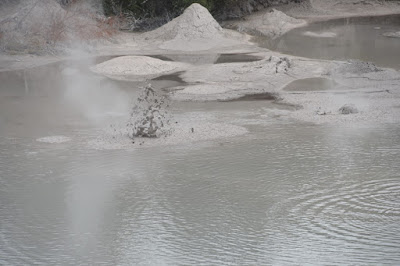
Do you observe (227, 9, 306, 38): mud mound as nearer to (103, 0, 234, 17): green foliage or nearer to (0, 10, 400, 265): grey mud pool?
(103, 0, 234, 17): green foliage

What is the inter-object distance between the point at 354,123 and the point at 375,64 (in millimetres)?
4278

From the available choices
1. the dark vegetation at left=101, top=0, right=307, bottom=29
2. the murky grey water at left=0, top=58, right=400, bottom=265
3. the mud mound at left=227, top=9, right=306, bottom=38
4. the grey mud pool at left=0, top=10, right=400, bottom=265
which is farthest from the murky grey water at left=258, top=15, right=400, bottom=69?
the murky grey water at left=0, top=58, right=400, bottom=265

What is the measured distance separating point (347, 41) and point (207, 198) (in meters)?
10.9

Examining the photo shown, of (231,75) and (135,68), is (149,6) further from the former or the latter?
(231,75)

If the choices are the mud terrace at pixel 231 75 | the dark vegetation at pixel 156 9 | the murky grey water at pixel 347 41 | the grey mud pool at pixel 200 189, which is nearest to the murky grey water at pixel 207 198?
the grey mud pool at pixel 200 189

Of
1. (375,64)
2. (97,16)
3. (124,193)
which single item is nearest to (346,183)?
(124,193)

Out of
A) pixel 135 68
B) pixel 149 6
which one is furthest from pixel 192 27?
pixel 135 68

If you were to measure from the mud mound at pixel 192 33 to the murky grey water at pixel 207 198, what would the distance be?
7.14 metres

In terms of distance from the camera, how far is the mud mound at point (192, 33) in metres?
15.3

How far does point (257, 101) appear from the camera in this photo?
30.6 feet

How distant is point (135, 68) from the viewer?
11906 millimetres

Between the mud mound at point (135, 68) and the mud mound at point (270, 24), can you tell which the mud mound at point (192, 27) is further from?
the mud mound at point (135, 68)

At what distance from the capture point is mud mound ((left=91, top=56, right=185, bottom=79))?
11680 millimetres

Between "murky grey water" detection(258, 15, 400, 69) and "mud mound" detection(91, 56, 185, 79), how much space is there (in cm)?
315
